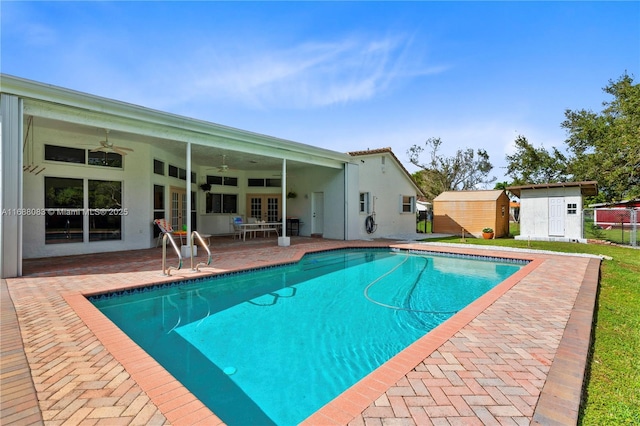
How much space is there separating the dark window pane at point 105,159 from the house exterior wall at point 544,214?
1651 centimetres

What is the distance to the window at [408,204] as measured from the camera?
17328mm

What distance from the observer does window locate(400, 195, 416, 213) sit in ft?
56.9

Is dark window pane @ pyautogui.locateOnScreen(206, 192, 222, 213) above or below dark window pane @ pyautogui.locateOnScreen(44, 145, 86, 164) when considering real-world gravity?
below

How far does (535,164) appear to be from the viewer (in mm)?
24344

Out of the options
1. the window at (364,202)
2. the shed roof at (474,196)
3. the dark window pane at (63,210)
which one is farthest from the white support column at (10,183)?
the shed roof at (474,196)

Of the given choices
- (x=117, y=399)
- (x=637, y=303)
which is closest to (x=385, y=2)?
(x=637, y=303)

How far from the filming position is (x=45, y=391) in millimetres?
2260

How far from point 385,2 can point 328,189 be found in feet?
24.1

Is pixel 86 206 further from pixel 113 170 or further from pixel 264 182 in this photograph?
pixel 264 182

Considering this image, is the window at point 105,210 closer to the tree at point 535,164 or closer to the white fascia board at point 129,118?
the white fascia board at point 129,118

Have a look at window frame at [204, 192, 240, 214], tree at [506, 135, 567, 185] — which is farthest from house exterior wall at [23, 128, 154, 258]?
tree at [506, 135, 567, 185]

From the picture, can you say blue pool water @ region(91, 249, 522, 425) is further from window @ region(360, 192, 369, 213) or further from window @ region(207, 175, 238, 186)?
window @ region(207, 175, 238, 186)

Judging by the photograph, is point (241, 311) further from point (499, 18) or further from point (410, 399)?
point (499, 18)

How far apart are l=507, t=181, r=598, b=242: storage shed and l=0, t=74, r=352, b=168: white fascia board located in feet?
39.4
